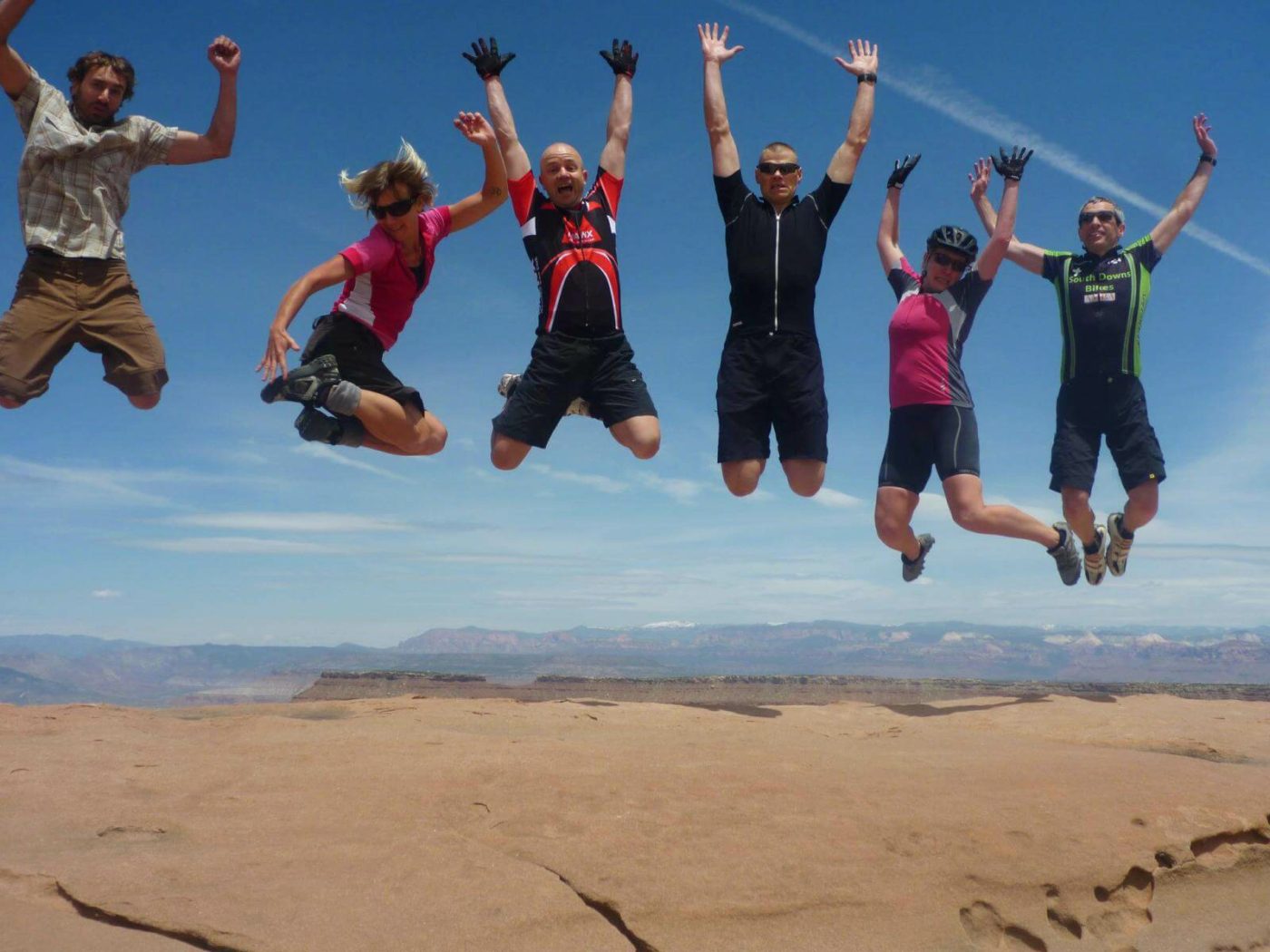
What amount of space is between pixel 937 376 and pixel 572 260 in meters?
2.49

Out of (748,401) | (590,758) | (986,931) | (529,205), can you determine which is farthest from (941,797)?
(529,205)

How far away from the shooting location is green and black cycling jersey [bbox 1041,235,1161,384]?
6.41 meters

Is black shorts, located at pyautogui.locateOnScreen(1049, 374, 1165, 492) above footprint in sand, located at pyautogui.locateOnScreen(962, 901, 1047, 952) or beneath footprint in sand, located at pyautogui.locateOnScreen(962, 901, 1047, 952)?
above

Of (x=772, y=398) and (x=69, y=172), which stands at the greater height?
(x=69, y=172)

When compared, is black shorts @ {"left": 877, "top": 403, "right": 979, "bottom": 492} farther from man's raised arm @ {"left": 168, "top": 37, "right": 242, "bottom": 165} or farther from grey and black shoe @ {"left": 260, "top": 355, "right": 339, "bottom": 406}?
man's raised arm @ {"left": 168, "top": 37, "right": 242, "bottom": 165}

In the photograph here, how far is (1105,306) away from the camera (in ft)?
21.0

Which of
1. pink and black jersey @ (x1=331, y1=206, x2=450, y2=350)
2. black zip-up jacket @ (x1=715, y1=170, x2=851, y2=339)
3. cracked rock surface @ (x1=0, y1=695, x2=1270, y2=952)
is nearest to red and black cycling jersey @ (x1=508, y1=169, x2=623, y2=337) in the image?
pink and black jersey @ (x1=331, y1=206, x2=450, y2=350)

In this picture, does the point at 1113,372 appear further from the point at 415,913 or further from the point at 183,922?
the point at 183,922

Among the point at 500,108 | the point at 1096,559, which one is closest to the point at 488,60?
the point at 500,108

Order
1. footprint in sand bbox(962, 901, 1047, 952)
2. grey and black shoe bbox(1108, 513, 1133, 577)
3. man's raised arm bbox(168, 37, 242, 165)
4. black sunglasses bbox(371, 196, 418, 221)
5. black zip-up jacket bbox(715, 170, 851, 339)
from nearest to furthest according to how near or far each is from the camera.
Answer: footprint in sand bbox(962, 901, 1047, 952), man's raised arm bbox(168, 37, 242, 165), black sunglasses bbox(371, 196, 418, 221), black zip-up jacket bbox(715, 170, 851, 339), grey and black shoe bbox(1108, 513, 1133, 577)

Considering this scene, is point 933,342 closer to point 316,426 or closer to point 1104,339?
point 1104,339

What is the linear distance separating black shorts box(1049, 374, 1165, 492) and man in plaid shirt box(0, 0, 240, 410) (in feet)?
18.3

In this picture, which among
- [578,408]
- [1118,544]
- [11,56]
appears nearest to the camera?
[11,56]

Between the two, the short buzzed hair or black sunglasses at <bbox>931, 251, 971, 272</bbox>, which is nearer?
the short buzzed hair
